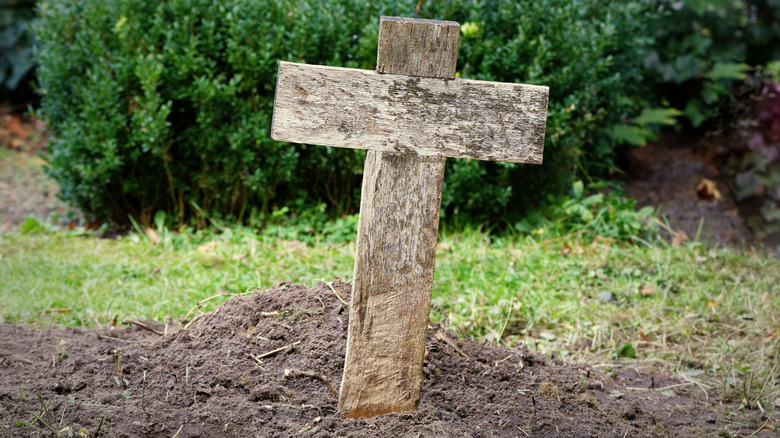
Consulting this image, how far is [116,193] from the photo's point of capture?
5.13 metres

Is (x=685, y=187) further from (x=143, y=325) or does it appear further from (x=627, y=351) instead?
(x=143, y=325)

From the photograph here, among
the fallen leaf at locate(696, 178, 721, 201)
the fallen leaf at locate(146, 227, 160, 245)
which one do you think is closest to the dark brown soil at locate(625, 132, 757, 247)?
the fallen leaf at locate(696, 178, 721, 201)

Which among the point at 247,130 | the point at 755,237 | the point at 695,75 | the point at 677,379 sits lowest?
the point at 677,379

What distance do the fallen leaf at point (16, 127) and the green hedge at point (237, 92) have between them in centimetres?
277

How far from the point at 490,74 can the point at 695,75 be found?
293 centimetres

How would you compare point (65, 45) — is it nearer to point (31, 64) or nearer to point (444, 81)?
point (31, 64)

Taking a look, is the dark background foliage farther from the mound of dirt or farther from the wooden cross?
the wooden cross

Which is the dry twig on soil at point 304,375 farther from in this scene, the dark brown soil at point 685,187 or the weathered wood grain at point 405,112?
the dark brown soil at point 685,187

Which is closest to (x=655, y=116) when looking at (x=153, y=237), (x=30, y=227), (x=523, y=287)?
(x=523, y=287)

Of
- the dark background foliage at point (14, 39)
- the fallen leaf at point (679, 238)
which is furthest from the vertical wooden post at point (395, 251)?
the dark background foliage at point (14, 39)

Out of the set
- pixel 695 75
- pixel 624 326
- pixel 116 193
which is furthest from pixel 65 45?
pixel 695 75

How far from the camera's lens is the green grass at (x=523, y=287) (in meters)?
3.54

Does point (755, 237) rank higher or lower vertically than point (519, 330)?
higher

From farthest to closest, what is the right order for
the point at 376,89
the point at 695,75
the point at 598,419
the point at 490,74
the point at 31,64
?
1. the point at 31,64
2. the point at 695,75
3. the point at 490,74
4. the point at 598,419
5. the point at 376,89
